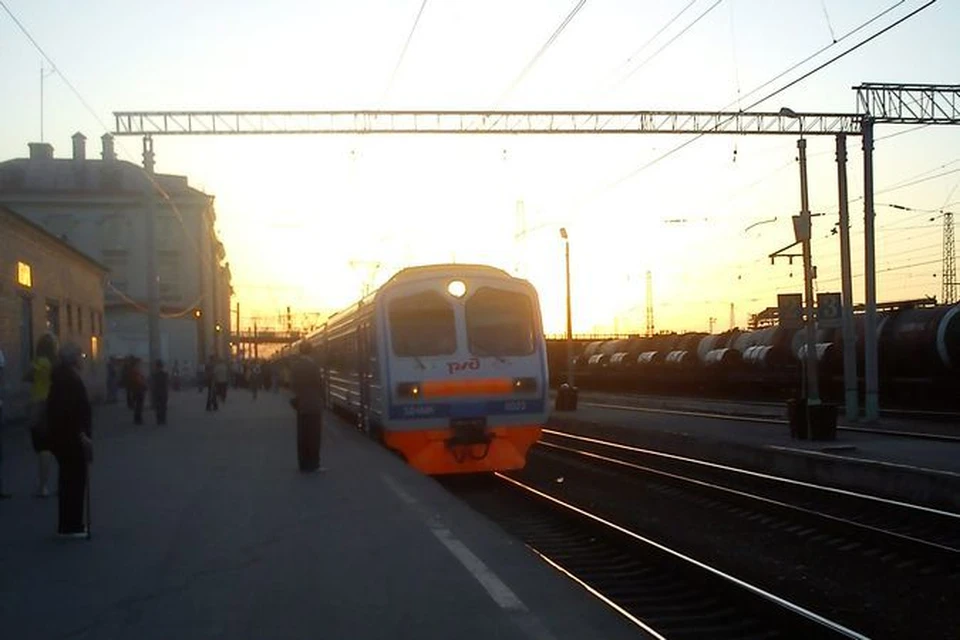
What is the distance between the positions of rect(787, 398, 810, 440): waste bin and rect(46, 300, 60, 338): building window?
21.2 metres

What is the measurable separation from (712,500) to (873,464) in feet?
7.77

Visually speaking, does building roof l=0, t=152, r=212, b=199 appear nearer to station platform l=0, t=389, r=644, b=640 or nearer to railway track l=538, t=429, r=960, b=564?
railway track l=538, t=429, r=960, b=564

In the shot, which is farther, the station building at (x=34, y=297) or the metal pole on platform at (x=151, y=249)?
the metal pole on platform at (x=151, y=249)

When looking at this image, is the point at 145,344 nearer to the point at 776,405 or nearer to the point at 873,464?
the point at 776,405

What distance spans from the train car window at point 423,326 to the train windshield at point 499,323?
31cm

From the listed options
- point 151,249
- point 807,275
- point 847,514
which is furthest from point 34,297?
point 847,514

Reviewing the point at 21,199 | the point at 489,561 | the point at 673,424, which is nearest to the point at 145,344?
the point at 21,199

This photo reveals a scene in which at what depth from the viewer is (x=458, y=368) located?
17062mm

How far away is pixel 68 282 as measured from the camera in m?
37.2

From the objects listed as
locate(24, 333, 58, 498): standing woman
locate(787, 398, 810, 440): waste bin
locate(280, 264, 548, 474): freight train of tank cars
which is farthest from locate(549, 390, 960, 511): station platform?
locate(24, 333, 58, 498): standing woman

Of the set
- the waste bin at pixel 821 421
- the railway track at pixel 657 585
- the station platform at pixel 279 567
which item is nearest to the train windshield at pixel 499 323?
the station platform at pixel 279 567

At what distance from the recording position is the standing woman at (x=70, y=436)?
10156 millimetres

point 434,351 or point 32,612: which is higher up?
point 434,351

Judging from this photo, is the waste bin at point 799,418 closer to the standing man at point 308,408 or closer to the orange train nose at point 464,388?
the orange train nose at point 464,388
